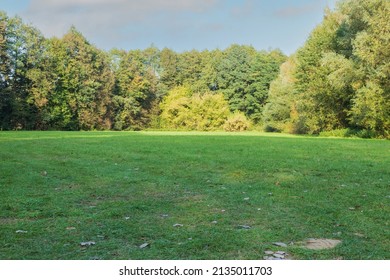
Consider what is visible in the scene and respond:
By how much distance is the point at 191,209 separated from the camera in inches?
239

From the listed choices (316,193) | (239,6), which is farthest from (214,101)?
(316,193)

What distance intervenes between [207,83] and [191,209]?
6307cm

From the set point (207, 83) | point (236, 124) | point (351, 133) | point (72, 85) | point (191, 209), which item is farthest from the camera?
point (207, 83)

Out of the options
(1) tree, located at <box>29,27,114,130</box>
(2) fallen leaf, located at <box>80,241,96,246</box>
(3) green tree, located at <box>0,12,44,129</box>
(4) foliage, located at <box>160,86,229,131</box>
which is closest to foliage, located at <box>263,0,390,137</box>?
(4) foliage, located at <box>160,86,229,131</box>

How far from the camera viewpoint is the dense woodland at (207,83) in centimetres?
2781

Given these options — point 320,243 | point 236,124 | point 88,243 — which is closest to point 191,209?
point 88,243

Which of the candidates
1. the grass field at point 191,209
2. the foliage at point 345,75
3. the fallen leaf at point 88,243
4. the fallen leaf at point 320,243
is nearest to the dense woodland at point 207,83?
the foliage at point 345,75

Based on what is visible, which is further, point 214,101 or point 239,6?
point 214,101

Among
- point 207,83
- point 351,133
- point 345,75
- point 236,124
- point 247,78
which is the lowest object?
point 351,133

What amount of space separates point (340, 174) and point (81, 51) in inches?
1994

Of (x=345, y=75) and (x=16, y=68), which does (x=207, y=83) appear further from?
(x=345, y=75)

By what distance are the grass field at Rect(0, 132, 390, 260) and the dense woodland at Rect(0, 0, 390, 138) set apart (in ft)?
63.4

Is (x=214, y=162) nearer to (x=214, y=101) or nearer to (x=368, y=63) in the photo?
(x=368, y=63)
